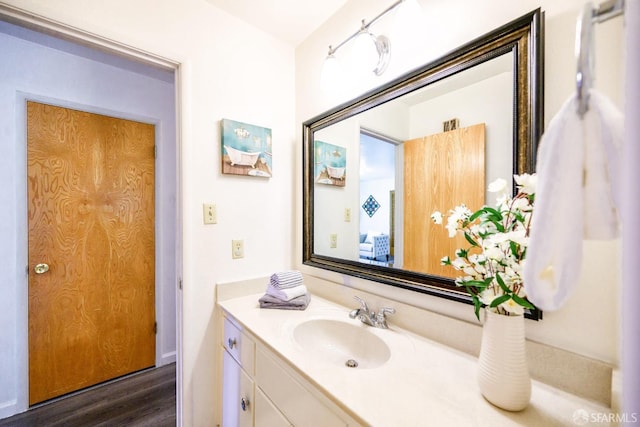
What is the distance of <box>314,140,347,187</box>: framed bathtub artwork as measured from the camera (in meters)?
1.42

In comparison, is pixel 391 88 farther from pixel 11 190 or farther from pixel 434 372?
pixel 11 190

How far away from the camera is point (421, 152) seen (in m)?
1.04

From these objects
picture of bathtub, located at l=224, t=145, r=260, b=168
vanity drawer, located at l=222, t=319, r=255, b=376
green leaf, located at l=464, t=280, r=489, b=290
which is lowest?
vanity drawer, located at l=222, t=319, r=255, b=376

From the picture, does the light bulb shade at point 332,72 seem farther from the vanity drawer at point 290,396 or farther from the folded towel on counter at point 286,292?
the vanity drawer at point 290,396

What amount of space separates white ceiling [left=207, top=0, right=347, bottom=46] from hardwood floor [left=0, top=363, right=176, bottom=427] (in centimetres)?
241

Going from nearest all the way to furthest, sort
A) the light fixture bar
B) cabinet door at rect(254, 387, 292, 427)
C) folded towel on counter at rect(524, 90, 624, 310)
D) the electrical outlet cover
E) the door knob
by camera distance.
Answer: folded towel on counter at rect(524, 90, 624, 310) → cabinet door at rect(254, 387, 292, 427) → the light fixture bar → the electrical outlet cover → the door knob

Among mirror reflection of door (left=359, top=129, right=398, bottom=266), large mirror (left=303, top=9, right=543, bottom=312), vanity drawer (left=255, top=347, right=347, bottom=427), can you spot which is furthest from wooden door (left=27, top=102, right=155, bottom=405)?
mirror reflection of door (left=359, top=129, right=398, bottom=266)

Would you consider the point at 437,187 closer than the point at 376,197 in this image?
Yes

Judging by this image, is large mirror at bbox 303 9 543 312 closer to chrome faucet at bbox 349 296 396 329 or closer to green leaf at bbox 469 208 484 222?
chrome faucet at bbox 349 296 396 329

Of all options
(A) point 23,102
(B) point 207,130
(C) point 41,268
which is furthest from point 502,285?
Result: (A) point 23,102

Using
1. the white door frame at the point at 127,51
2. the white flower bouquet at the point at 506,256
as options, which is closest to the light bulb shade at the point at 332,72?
the white door frame at the point at 127,51

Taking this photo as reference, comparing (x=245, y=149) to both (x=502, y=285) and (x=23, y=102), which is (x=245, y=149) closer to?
(x=502, y=285)

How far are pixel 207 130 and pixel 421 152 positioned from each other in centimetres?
107

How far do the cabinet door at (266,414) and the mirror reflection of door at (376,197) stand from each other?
68 centimetres
